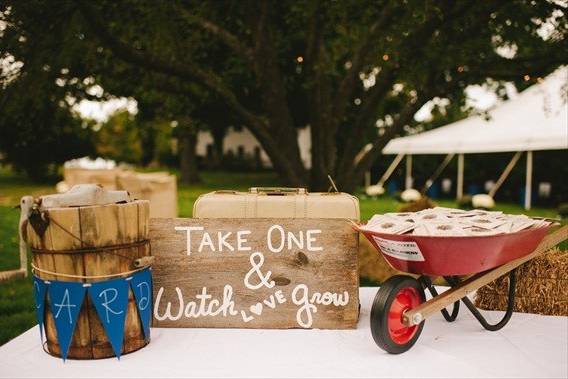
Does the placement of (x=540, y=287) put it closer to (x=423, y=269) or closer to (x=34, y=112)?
(x=423, y=269)

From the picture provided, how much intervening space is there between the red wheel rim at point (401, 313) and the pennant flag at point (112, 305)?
1160 millimetres

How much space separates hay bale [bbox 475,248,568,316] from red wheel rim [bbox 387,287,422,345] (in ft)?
2.82

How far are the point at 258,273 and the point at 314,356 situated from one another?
537mm

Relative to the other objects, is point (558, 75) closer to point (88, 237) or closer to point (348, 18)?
point (348, 18)

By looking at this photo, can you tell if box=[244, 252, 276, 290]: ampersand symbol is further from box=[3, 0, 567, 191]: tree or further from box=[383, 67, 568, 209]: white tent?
box=[383, 67, 568, 209]: white tent

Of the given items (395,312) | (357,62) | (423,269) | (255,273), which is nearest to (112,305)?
(255,273)

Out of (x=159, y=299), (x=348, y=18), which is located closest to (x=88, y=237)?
(x=159, y=299)

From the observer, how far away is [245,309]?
263 cm


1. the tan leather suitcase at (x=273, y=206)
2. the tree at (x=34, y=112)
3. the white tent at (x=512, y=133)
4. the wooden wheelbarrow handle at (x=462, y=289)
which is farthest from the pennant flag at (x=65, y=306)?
the white tent at (x=512, y=133)

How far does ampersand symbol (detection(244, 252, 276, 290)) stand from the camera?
8.57 ft

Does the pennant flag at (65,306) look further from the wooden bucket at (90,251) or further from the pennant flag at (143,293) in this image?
the pennant flag at (143,293)

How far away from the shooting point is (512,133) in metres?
12.4

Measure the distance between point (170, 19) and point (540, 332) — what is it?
5098 mm

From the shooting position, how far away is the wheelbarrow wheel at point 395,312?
2201mm
